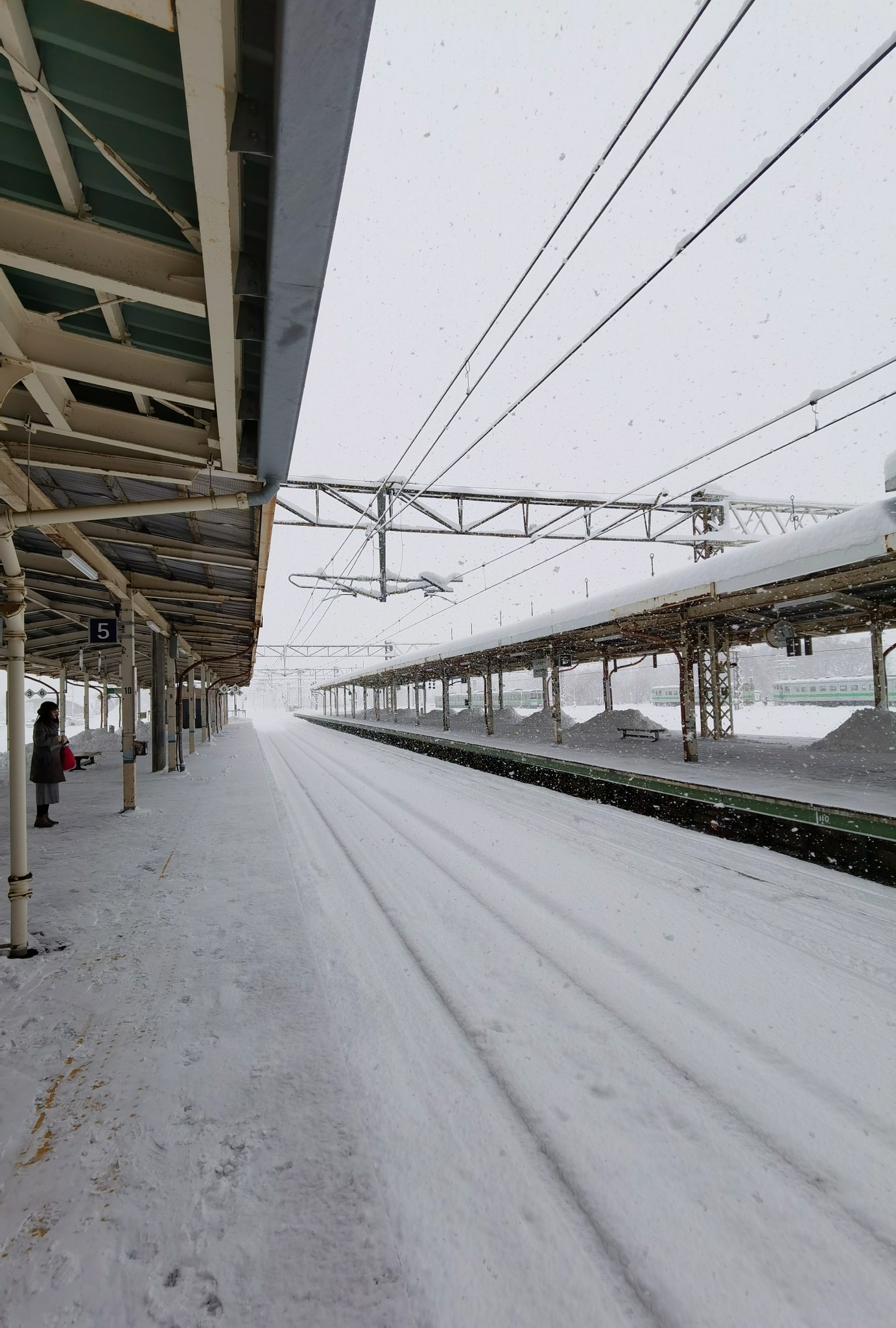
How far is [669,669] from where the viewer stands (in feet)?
332

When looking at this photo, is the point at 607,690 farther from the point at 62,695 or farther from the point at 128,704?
the point at 62,695

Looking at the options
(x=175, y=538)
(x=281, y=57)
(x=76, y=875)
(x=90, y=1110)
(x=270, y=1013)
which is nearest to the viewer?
(x=281, y=57)

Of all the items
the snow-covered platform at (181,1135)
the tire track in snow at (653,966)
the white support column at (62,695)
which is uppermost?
the white support column at (62,695)

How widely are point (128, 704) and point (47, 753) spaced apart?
119cm

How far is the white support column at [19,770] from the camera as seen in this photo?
11.7 feet

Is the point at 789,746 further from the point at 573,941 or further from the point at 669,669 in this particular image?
the point at 669,669

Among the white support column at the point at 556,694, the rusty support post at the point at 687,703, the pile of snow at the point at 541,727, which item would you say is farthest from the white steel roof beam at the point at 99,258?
the pile of snow at the point at 541,727

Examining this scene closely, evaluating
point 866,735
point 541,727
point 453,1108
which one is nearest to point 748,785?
point 453,1108

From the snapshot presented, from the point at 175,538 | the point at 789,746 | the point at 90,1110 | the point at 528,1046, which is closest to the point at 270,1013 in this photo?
the point at 90,1110

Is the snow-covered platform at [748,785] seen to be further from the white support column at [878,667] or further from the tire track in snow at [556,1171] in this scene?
the tire track in snow at [556,1171]

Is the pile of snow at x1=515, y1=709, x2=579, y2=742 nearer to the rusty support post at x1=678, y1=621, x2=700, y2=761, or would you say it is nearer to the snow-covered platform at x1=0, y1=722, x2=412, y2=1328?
the rusty support post at x1=678, y1=621, x2=700, y2=761

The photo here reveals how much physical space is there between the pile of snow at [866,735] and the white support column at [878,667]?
74 cm

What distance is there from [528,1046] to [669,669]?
106m

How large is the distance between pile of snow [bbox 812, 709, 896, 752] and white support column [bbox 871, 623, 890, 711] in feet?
2.43
